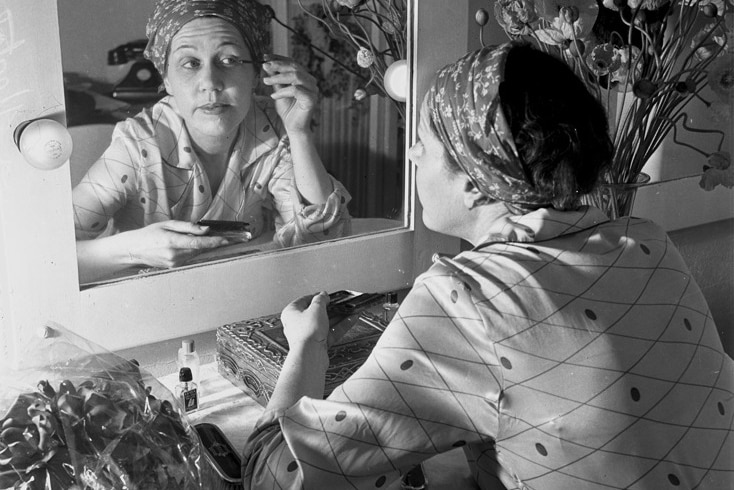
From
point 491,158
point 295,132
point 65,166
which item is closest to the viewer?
point 491,158

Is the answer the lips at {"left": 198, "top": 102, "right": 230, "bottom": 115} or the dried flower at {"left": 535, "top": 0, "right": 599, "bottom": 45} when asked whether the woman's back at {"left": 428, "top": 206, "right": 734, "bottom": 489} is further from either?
the lips at {"left": 198, "top": 102, "right": 230, "bottom": 115}

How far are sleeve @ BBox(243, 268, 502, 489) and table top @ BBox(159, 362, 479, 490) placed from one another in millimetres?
202

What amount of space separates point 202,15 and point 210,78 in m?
0.09

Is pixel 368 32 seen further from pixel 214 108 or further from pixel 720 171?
pixel 720 171

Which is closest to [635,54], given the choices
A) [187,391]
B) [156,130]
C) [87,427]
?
[156,130]

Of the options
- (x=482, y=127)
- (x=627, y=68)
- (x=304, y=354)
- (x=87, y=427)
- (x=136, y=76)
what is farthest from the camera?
(x=627, y=68)

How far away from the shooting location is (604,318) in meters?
0.82

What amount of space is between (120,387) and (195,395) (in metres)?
0.38

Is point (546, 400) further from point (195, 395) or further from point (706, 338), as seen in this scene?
point (195, 395)

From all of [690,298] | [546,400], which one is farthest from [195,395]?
[690,298]

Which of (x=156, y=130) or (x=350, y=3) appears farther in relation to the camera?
(x=350, y=3)

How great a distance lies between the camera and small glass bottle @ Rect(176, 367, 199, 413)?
1164 mm

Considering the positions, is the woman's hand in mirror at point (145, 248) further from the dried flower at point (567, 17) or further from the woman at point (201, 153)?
the dried flower at point (567, 17)

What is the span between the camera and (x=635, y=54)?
1.29m
